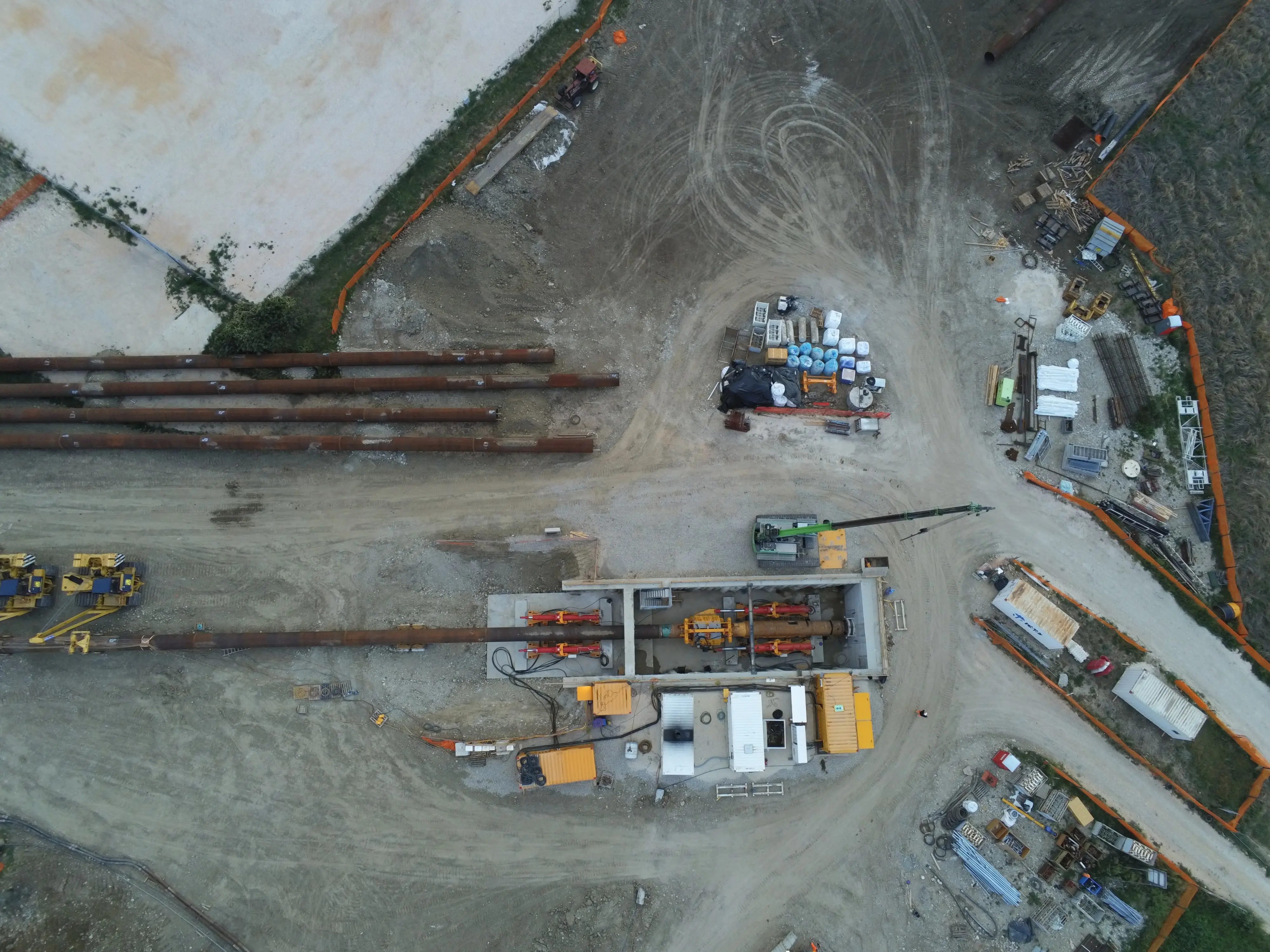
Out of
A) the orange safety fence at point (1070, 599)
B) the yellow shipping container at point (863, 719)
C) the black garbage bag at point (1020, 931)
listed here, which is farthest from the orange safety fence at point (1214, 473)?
the yellow shipping container at point (863, 719)

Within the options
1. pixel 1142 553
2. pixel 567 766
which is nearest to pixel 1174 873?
pixel 1142 553

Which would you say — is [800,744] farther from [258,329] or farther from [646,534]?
[258,329]

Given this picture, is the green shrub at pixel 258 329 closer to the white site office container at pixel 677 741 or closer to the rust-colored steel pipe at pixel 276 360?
the rust-colored steel pipe at pixel 276 360

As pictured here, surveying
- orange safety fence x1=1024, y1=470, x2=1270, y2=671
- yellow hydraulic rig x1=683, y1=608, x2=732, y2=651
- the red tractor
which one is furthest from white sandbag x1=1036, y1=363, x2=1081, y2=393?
the red tractor

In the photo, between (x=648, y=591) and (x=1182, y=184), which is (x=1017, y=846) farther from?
(x=1182, y=184)

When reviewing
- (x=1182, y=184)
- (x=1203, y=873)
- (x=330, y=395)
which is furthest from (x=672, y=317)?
(x=1203, y=873)

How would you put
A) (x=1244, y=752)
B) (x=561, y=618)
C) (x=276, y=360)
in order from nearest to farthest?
1. (x=561, y=618)
2. (x=1244, y=752)
3. (x=276, y=360)

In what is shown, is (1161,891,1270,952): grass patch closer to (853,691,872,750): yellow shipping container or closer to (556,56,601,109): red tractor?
(853,691,872,750): yellow shipping container
